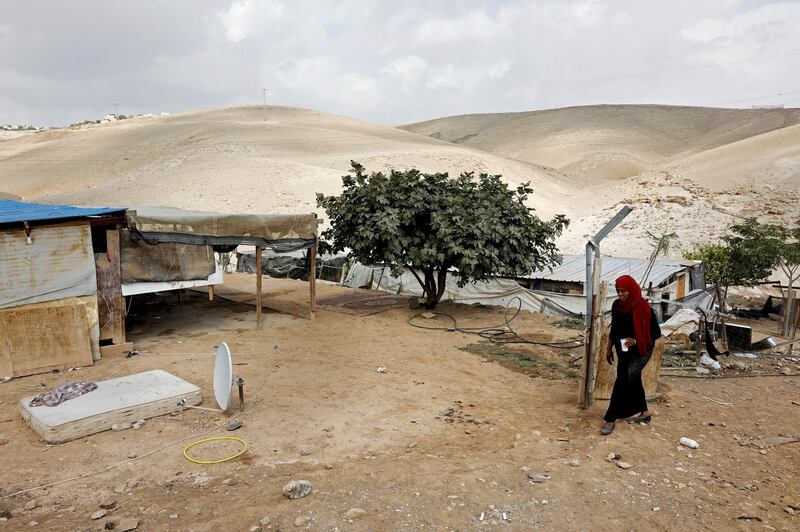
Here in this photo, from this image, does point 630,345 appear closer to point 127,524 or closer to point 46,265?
point 127,524

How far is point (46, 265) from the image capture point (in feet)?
29.3

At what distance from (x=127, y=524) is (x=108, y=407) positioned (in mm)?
2476

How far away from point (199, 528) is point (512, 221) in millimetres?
10643

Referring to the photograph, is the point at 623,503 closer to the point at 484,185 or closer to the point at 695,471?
the point at 695,471

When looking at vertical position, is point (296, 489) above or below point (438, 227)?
below

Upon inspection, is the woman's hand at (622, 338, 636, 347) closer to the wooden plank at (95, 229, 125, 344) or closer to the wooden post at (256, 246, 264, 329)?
the wooden post at (256, 246, 264, 329)

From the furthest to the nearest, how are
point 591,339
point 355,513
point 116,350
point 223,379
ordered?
point 116,350, point 591,339, point 223,379, point 355,513

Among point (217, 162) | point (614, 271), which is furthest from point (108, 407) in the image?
point (217, 162)

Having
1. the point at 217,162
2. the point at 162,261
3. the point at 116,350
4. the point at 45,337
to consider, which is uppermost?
the point at 217,162

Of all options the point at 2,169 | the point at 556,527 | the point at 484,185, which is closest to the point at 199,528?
the point at 556,527

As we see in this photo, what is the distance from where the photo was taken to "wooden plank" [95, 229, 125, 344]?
9.86m

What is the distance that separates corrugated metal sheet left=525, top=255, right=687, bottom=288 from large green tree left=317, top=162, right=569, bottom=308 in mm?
2898

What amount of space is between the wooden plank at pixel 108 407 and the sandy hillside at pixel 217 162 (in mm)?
25772

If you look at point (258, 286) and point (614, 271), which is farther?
point (614, 271)
